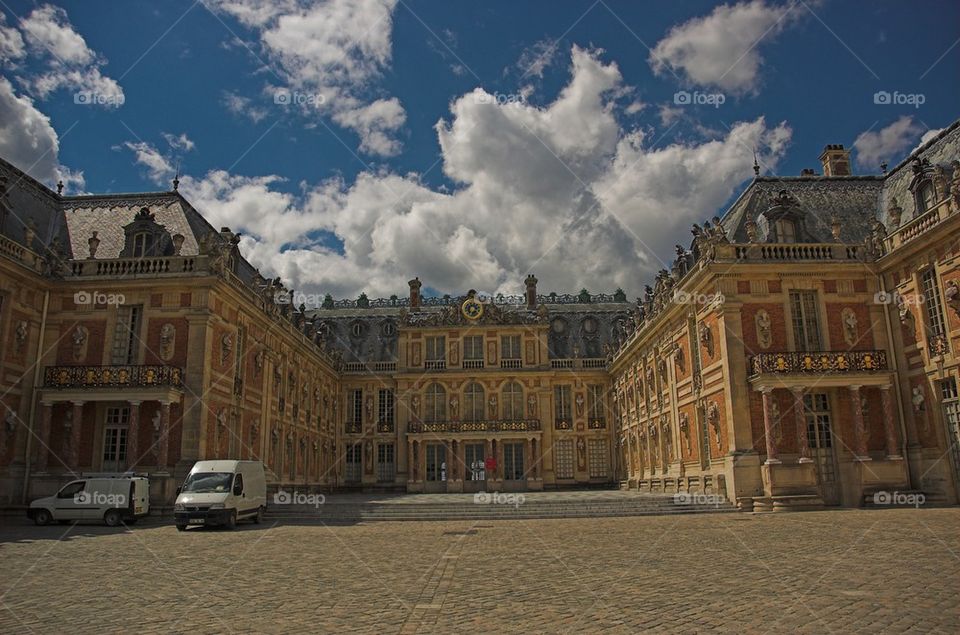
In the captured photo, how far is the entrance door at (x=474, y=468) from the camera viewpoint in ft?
148

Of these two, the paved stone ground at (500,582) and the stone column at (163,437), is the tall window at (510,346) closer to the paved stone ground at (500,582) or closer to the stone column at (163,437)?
the stone column at (163,437)

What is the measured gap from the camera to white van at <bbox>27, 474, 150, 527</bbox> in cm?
1972

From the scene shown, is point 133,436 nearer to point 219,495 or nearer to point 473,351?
point 219,495

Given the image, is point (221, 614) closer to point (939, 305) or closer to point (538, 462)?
point (939, 305)

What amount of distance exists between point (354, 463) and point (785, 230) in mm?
31837

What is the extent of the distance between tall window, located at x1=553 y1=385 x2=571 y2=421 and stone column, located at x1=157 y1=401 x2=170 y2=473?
94.9 feet

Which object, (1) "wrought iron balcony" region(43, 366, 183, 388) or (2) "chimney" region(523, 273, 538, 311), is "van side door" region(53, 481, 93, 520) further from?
(2) "chimney" region(523, 273, 538, 311)

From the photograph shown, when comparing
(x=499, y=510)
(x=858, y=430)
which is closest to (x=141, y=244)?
(x=499, y=510)

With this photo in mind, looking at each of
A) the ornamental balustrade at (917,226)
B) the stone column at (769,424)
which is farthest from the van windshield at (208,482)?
the ornamental balustrade at (917,226)

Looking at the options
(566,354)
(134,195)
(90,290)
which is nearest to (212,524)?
(90,290)

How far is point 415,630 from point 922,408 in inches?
856

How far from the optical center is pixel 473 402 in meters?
47.3

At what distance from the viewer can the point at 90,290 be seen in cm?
2492

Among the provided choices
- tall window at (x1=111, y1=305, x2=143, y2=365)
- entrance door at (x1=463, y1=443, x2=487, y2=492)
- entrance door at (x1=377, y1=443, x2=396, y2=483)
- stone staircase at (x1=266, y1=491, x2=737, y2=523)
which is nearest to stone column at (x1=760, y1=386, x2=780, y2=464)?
stone staircase at (x1=266, y1=491, x2=737, y2=523)
